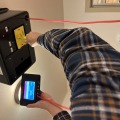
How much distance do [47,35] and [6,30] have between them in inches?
6.6

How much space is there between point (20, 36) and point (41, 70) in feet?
1.81

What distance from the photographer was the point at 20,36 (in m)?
0.71

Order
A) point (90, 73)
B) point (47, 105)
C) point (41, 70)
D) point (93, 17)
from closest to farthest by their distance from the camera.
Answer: point (90, 73) → point (47, 105) → point (41, 70) → point (93, 17)

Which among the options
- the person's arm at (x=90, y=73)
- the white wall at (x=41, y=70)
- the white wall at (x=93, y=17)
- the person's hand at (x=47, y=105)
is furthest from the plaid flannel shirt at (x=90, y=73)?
the white wall at (x=93, y=17)

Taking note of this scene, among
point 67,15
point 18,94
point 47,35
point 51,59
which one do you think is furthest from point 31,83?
point 67,15

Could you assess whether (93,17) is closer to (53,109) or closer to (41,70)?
(41,70)

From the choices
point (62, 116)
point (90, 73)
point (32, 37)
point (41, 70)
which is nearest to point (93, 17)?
point (41, 70)

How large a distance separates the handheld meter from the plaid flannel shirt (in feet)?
1.08

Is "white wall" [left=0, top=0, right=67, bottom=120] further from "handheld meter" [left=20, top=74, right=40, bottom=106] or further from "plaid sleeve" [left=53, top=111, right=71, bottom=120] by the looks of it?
"plaid sleeve" [left=53, top=111, right=71, bottom=120]

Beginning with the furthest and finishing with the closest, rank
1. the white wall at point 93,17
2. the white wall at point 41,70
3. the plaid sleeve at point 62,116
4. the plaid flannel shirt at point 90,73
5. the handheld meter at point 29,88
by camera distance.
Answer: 1. the white wall at point 93,17
2. the white wall at point 41,70
3. the handheld meter at point 29,88
4. the plaid sleeve at point 62,116
5. the plaid flannel shirt at point 90,73

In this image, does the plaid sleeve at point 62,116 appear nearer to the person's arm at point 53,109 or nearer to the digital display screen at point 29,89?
the person's arm at point 53,109

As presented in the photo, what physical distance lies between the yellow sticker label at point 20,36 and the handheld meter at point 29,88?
0.16 m

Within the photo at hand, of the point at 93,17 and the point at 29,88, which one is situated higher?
the point at 93,17

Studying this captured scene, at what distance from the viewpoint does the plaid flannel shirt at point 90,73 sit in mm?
325
